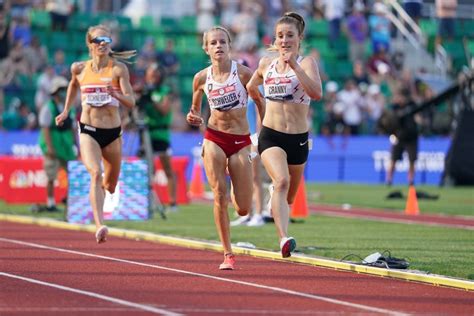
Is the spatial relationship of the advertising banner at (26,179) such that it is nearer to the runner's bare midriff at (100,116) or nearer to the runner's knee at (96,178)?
the runner's bare midriff at (100,116)

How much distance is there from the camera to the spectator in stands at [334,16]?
121 ft

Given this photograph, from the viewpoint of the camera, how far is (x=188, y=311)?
898 centimetres

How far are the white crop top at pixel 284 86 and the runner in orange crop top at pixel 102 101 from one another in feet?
9.05

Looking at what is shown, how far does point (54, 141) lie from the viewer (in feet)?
68.9

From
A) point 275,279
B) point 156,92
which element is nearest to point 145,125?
point 156,92

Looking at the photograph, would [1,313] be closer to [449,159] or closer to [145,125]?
[145,125]

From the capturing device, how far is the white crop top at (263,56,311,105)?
12.3 m

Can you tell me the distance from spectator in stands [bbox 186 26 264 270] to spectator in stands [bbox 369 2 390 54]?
24.8m

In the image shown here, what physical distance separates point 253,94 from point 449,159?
61.8ft

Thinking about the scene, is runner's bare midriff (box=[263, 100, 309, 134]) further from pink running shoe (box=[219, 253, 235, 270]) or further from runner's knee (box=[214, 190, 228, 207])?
pink running shoe (box=[219, 253, 235, 270])

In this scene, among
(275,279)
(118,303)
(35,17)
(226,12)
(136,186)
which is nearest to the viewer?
(118,303)

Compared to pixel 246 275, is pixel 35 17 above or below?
above

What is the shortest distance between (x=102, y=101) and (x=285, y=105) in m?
3.10

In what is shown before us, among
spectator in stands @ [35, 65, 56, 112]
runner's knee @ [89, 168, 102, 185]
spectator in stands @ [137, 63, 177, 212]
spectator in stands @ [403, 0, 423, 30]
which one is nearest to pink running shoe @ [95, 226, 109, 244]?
runner's knee @ [89, 168, 102, 185]
